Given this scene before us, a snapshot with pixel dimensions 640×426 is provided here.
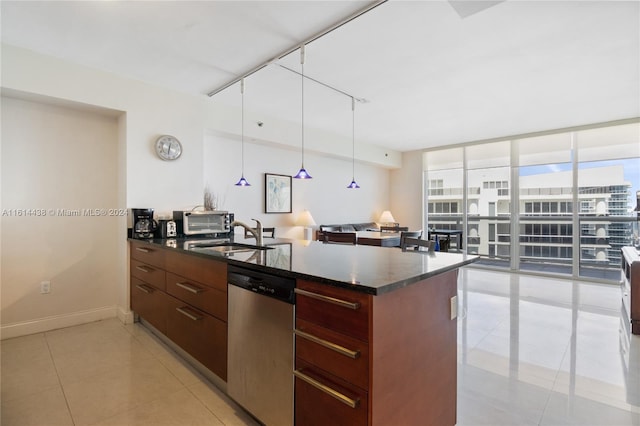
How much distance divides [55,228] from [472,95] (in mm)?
4903

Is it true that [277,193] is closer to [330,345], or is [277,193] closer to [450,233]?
[450,233]

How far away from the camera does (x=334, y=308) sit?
4.23 feet

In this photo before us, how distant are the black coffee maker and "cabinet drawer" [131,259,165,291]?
0.28 metres

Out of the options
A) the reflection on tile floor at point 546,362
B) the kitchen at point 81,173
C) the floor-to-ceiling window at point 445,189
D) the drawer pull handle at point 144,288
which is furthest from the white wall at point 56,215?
the floor-to-ceiling window at point 445,189

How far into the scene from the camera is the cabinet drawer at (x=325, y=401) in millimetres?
1201

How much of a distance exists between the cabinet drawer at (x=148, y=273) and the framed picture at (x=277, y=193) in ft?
7.65

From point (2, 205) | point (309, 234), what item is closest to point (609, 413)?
point (309, 234)

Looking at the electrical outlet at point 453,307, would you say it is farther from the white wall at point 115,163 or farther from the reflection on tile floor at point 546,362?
the white wall at point 115,163

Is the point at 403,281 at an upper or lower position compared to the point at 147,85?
lower

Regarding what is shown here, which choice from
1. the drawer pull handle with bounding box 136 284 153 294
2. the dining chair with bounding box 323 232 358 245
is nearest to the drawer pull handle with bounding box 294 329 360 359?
the drawer pull handle with bounding box 136 284 153 294

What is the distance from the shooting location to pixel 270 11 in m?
2.34

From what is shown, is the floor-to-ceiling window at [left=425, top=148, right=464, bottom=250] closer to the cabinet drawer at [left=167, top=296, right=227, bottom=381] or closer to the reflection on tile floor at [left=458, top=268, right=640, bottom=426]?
the reflection on tile floor at [left=458, top=268, right=640, bottom=426]

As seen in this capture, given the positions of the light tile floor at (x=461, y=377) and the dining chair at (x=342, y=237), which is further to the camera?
the dining chair at (x=342, y=237)

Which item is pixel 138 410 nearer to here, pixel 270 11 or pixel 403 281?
pixel 403 281
